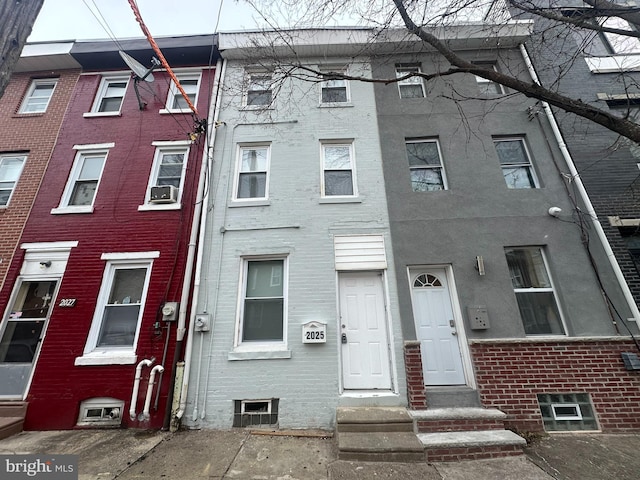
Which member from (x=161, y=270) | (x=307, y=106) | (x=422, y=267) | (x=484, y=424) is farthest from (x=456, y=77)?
(x=161, y=270)

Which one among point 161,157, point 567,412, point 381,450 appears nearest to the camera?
point 381,450

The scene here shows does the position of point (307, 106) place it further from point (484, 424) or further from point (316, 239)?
point (484, 424)

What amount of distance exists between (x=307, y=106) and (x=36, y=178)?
256 inches

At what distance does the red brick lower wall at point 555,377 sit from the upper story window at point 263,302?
3524 mm

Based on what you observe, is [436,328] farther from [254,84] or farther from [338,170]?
[254,84]

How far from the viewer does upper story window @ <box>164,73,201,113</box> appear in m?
6.73

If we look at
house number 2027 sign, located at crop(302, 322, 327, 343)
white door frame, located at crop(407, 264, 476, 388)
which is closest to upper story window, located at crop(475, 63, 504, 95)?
white door frame, located at crop(407, 264, 476, 388)

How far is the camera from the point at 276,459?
3422 millimetres

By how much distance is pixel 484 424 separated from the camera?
3.86 metres

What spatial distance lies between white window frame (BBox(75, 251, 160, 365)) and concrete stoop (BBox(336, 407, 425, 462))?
3.87 m

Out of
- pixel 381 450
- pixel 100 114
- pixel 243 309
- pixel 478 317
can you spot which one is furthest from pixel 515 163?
pixel 100 114

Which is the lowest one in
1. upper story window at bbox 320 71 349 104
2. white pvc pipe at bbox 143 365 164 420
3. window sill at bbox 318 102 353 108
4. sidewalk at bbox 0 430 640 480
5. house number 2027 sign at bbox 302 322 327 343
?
sidewalk at bbox 0 430 640 480

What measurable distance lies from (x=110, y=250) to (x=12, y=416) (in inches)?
121

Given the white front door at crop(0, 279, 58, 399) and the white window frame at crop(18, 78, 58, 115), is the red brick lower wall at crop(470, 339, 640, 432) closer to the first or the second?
the white front door at crop(0, 279, 58, 399)
